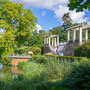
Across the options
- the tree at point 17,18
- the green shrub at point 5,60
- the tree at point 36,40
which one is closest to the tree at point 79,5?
the tree at point 17,18

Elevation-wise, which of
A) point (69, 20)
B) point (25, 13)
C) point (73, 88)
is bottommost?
point (73, 88)

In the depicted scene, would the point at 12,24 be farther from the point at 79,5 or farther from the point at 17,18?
the point at 79,5

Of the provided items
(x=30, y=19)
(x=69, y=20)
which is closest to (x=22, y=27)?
(x=30, y=19)

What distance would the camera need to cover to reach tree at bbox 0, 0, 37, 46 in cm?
2053

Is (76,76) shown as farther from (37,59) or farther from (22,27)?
(22,27)

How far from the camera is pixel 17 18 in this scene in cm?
2125

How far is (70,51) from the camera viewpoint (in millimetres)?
21250

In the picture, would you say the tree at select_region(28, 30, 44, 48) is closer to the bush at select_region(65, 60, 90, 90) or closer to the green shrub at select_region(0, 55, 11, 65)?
the green shrub at select_region(0, 55, 11, 65)

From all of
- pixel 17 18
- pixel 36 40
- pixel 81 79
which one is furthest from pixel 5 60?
pixel 81 79

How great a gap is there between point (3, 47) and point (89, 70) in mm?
15520

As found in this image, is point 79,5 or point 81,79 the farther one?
point 81,79

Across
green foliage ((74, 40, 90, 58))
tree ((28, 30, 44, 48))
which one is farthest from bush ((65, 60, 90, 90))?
tree ((28, 30, 44, 48))

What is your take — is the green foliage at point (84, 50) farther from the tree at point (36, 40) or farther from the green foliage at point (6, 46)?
the tree at point (36, 40)

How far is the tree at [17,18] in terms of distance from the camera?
67.4 feet
